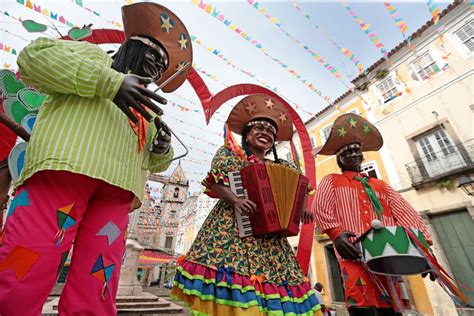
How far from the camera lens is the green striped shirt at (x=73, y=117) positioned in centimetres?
102

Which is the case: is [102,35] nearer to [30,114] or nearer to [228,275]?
[30,114]

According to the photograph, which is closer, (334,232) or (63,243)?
(63,243)

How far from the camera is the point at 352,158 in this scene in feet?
8.86

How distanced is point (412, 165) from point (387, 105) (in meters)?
3.02

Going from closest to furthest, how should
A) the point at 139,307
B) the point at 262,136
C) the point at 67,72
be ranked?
the point at 67,72 → the point at 262,136 → the point at 139,307

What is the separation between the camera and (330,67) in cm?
612

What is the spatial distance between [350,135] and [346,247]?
149 centimetres

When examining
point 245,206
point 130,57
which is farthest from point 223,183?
point 130,57

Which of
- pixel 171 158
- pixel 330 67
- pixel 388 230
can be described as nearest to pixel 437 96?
pixel 330 67

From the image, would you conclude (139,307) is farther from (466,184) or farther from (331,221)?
(466,184)

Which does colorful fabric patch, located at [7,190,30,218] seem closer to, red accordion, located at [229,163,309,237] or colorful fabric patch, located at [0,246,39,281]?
colorful fabric patch, located at [0,246,39,281]

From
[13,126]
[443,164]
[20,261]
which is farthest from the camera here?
[443,164]

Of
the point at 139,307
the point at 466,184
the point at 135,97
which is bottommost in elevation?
the point at 139,307

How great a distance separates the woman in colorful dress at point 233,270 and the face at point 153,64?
0.82m
